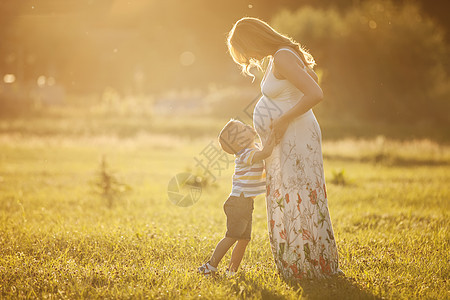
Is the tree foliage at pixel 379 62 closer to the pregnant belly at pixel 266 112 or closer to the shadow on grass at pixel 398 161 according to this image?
the shadow on grass at pixel 398 161

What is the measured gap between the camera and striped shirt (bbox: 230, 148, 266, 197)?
14.0 feet

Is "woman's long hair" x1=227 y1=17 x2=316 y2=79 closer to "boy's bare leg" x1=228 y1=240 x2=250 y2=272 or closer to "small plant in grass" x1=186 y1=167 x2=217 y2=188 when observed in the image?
"boy's bare leg" x1=228 y1=240 x2=250 y2=272

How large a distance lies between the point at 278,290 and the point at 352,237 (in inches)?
96.5

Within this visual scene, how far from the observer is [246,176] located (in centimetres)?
433

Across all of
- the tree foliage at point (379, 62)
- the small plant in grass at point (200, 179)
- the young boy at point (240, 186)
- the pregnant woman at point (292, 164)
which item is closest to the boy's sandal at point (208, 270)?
the young boy at point (240, 186)

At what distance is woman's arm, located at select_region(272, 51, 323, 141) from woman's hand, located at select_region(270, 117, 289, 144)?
37mm

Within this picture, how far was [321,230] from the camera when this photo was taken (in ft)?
14.0

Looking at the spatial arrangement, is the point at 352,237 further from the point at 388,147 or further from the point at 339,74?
the point at 339,74

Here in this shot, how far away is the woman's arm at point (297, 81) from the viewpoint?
402 centimetres

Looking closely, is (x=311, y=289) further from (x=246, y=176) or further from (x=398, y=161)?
(x=398, y=161)

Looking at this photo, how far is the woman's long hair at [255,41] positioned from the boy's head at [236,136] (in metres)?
0.67

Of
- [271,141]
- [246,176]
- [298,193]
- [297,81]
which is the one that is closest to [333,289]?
[298,193]

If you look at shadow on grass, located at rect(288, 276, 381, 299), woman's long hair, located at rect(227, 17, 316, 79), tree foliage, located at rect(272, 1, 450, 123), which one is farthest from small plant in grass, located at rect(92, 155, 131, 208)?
tree foliage, located at rect(272, 1, 450, 123)

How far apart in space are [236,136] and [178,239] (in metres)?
2.00
